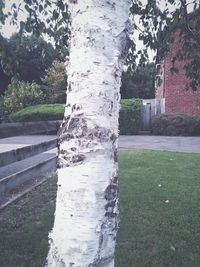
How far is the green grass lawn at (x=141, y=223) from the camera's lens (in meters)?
3.37

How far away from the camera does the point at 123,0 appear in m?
1.62

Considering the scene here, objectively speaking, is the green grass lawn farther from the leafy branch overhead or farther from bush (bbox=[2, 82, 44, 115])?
bush (bbox=[2, 82, 44, 115])

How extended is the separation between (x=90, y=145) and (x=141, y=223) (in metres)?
3.08

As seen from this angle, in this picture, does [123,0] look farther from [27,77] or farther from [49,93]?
[27,77]

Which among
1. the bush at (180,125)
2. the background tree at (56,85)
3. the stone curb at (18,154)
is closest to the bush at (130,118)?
the bush at (180,125)

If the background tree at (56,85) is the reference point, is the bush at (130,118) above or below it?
below

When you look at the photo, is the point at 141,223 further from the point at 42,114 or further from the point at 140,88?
the point at 140,88

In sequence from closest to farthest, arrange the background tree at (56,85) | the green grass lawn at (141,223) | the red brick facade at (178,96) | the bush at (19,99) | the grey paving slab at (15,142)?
1. the green grass lawn at (141,223)
2. the grey paving slab at (15,142)
3. the red brick facade at (178,96)
4. the bush at (19,99)
5. the background tree at (56,85)

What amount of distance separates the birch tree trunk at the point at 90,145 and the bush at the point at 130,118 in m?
16.0

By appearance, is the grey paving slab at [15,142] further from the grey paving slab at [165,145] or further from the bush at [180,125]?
the bush at [180,125]

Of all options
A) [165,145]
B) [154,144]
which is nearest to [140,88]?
[154,144]

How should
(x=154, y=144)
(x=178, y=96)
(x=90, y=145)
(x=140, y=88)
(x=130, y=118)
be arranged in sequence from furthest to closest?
(x=140, y=88)
(x=178, y=96)
(x=130, y=118)
(x=154, y=144)
(x=90, y=145)

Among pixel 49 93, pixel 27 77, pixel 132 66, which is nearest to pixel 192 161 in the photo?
pixel 132 66

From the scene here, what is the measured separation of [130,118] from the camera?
17656 mm
